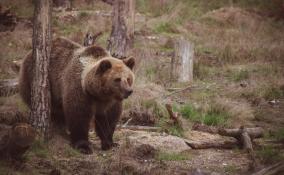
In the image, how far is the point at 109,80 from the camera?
6.42m

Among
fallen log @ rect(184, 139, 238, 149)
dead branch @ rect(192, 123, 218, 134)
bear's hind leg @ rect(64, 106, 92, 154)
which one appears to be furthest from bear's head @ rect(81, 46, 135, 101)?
dead branch @ rect(192, 123, 218, 134)

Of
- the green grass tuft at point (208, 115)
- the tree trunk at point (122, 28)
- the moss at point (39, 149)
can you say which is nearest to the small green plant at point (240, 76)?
the tree trunk at point (122, 28)

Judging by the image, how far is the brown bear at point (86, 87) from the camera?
6.47 meters

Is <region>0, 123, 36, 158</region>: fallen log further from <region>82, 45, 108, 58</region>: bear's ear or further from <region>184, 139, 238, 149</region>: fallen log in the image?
<region>184, 139, 238, 149</region>: fallen log

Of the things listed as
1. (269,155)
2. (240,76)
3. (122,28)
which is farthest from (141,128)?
(240,76)

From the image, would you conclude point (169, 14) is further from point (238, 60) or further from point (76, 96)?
point (76, 96)

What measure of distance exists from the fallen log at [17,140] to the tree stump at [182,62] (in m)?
6.05

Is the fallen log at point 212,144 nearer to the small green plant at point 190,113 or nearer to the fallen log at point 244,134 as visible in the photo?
the fallen log at point 244,134

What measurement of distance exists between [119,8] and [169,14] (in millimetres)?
5651

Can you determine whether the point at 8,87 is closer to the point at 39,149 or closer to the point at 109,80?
the point at 39,149

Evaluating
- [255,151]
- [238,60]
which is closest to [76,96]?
[255,151]

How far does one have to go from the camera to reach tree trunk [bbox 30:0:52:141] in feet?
20.8

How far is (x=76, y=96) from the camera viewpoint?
6727 millimetres

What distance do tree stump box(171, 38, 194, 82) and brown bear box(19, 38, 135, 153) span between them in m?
4.09
